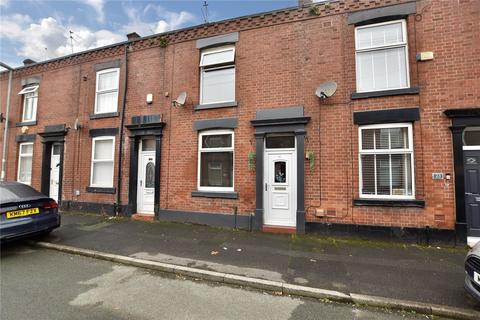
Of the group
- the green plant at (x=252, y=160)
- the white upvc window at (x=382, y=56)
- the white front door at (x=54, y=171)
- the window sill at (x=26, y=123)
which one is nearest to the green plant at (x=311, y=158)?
the green plant at (x=252, y=160)

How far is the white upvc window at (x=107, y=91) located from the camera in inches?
388

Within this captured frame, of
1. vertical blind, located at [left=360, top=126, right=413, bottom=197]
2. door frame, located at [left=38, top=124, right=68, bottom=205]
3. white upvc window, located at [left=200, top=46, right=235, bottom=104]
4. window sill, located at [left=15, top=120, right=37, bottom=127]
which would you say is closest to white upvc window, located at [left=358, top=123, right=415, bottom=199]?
vertical blind, located at [left=360, top=126, right=413, bottom=197]

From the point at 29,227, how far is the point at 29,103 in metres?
8.91

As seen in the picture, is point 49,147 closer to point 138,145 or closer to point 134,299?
point 138,145

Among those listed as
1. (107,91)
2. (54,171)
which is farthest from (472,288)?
(54,171)

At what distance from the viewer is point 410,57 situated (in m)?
6.68

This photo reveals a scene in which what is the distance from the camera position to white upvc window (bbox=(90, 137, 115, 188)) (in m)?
→ 9.65

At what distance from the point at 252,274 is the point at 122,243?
11.4 feet

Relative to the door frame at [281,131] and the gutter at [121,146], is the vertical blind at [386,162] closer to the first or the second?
the door frame at [281,131]

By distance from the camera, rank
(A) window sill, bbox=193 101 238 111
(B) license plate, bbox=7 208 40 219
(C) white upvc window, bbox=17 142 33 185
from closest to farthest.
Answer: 1. (B) license plate, bbox=7 208 40 219
2. (A) window sill, bbox=193 101 238 111
3. (C) white upvc window, bbox=17 142 33 185

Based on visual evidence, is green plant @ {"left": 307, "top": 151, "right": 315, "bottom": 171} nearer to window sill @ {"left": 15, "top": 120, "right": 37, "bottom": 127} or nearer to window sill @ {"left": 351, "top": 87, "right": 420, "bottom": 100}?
window sill @ {"left": 351, "top": 87, "right": 420, "bottom": 100}

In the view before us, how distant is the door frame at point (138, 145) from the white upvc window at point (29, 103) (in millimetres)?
5758

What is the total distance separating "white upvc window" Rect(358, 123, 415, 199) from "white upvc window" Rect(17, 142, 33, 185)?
1317 cm

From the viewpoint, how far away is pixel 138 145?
367 inches
